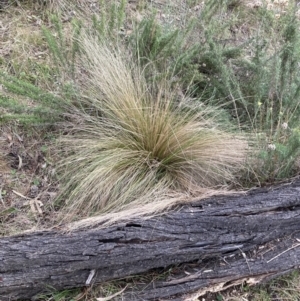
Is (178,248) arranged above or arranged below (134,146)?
below

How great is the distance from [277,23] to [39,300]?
6.89 ft

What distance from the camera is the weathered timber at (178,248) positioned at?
1.86m

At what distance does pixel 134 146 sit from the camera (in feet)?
7.91

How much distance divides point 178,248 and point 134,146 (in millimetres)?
655

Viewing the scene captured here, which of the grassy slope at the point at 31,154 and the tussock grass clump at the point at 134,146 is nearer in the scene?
the grassy slope at the point at 31,154

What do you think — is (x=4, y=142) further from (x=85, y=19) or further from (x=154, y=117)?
(x=85, y=19)

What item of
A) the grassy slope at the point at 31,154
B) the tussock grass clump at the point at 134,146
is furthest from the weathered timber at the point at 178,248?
the tussock grass clump at the point at 134,146

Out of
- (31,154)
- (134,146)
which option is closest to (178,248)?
(134,146)

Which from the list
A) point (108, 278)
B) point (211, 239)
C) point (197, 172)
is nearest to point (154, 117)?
point (197, 172)

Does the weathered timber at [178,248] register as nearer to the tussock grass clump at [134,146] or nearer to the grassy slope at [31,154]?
the grassy slope at [31,154]

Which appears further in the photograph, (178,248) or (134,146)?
(134,146)

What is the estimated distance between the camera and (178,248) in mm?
2000

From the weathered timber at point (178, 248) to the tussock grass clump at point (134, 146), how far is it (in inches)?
8.6

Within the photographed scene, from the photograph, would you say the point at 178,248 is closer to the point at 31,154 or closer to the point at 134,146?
the point at 134,146
